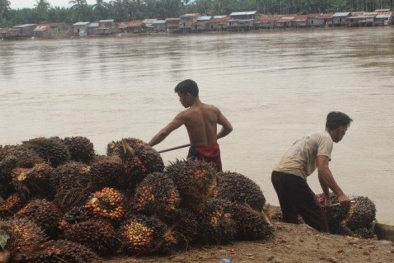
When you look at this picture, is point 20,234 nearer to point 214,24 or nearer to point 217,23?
point 217,23

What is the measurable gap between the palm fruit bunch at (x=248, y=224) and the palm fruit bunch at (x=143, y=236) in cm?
67

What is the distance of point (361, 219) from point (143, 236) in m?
2.43

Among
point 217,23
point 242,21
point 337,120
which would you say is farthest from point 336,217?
point 217,23

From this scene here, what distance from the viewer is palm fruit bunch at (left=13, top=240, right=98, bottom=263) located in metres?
4.14

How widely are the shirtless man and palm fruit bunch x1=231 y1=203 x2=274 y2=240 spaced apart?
149 centimetres

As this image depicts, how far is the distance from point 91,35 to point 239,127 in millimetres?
98223

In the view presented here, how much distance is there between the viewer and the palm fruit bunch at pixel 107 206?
470cm

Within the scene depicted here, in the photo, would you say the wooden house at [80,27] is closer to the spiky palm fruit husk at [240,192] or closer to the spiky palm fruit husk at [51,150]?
the spiky palm fruit husk at [51,150]

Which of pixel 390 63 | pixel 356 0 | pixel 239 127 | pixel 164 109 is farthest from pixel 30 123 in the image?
pixel 356 0

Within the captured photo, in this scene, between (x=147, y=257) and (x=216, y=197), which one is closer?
(x=147, y=257)

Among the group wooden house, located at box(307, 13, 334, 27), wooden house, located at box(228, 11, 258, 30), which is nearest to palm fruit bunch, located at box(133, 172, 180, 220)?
wooden house, located at box(307, 13, 334, 27)

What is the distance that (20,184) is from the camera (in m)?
5.10

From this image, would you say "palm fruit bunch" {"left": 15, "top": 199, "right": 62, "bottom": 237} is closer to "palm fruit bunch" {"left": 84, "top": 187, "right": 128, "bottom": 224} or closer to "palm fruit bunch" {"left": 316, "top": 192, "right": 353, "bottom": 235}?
"palm fruit bunch" {"left": 84, "top": 187, "right": 128, "bottom": 224}

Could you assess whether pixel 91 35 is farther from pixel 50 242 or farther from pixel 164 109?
pixel 50 242
